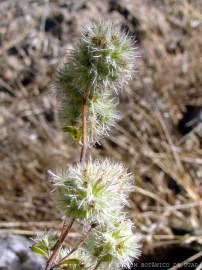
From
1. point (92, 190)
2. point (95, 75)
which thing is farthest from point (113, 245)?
point (95, 75)

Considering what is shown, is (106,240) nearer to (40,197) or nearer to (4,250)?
(4,250)

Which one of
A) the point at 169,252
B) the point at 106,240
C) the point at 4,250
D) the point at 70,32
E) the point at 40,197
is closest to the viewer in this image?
the point at 106,240

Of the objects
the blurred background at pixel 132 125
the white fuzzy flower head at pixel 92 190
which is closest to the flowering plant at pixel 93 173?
the white fuzzy flower head at pixel 92 190

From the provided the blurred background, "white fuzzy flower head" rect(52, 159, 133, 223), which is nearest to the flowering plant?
"white fuzzy flower head" rect(52, 159, 133, 223)

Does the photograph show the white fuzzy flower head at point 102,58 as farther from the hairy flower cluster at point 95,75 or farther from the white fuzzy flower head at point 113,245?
the white fuzzy flower head at point 113,245

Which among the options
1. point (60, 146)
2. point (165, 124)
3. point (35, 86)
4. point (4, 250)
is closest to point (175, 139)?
point (165, 124)

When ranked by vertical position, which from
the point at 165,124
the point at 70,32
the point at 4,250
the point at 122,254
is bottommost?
the point at 122,254
